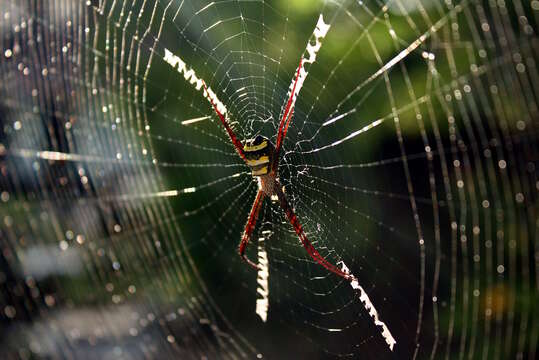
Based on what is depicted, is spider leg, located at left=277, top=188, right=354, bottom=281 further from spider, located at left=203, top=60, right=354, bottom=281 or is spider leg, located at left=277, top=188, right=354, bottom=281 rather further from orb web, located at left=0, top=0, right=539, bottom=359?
orb web, located at left=0, top=0, right=539, bottom=359

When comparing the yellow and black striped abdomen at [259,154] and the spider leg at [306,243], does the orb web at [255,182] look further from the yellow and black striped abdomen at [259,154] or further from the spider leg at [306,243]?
the yellow and black striped abdomen at [259,154]

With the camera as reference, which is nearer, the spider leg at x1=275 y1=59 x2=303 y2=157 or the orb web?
the spider leg at x1=275 y1=59 x2=303 y2=157

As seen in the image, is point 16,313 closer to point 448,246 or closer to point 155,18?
point 155,18

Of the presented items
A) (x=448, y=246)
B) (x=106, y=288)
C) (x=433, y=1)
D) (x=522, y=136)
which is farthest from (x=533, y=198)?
(x=106, y=288)

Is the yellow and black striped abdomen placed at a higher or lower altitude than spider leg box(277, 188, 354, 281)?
higher

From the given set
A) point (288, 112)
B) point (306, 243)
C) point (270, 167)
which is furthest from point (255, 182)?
point (288, 112)

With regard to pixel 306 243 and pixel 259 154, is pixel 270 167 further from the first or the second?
pixel 306 243

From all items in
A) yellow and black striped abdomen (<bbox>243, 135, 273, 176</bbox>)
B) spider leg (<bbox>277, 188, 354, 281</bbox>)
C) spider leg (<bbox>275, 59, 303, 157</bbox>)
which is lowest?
spider leg (<bbox>277, 188, 354, 281</bbox>)

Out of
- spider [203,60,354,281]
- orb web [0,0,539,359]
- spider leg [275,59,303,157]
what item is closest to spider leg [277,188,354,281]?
spider [203,60,354,281]
